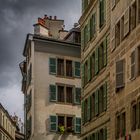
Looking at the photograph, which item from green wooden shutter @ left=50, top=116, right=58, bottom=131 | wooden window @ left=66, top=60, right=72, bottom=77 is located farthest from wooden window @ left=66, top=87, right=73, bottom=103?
green wooden shutter @ left=50, top=116, right=58, bottom=131

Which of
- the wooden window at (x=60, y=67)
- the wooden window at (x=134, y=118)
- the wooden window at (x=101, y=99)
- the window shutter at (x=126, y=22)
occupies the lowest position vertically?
the wooden window at (x=134, y=118)

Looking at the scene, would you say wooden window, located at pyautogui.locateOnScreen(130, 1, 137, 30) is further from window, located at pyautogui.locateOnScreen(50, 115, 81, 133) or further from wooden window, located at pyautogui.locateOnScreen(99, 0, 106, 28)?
window, located at pyautogui.locateOnScreen(50, 115, 81, 133)

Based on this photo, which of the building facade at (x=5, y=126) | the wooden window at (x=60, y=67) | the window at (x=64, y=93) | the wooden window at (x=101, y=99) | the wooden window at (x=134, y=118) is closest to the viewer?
the wooden window at (x=134, y=118)

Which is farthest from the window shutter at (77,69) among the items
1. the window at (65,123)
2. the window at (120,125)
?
the window at (120,125)

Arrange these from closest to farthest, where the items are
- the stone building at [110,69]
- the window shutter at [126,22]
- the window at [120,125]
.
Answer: the stone building at [110,69] → the window shutter at [126,22] → the window at [120,125]

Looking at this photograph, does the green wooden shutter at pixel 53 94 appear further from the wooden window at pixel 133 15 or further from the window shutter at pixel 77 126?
the wooden window at pixel 133 15

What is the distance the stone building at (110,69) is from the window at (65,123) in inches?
560

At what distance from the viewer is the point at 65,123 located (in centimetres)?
6419

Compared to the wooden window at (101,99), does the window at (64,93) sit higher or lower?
higher

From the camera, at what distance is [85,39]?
1955 inches

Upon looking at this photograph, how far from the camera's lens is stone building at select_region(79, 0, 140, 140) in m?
32.9

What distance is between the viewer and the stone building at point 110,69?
108 feet

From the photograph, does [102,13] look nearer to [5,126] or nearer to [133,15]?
[133,15]

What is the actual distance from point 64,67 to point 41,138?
25.4 feet
